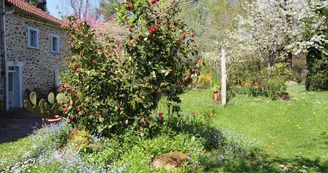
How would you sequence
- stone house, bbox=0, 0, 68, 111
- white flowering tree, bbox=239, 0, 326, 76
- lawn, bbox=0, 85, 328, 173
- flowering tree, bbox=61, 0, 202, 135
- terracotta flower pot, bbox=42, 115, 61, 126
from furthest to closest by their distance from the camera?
white flowering tree, bbox=239, 0, 326, 76 → stone house, bbox=0, 0, 68, 111 → terracotta flower pot, bbox=42, 115, 61, 126 → flowering tree, bbox=61, 0, 202, 135 → lawn, bbox=0, 85, 328, 173

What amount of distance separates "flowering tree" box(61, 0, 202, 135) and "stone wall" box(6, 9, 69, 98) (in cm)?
904

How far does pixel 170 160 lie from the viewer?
4285mm

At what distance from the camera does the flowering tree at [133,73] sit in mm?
4879

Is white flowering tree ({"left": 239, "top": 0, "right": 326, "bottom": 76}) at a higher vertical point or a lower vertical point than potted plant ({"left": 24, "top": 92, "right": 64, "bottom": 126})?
higher

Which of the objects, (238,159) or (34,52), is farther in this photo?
(34,52)

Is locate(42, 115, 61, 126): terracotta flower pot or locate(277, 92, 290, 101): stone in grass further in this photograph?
locate(277, 92, 290, 101): stone in grass

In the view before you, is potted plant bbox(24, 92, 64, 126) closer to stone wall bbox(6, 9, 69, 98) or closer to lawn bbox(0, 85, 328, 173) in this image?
lawn bbox(0, 85, 328, 173)

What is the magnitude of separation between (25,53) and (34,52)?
80 centimetres

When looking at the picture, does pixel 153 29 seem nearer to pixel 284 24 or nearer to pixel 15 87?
pixel 15 87

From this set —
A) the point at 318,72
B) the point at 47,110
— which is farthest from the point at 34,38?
the point at 318,72

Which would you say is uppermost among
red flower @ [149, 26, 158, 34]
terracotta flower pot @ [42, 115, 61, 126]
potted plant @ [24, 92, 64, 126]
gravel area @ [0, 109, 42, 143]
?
red flower @ [149, 26, 158, 34]

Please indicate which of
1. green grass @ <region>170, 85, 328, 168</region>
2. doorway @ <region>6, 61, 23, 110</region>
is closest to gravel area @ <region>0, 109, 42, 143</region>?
doorway @ <region>6, 61, 23, 110</region>

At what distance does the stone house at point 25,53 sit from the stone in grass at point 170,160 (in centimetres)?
995

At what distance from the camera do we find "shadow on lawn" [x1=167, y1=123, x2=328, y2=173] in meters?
4.59
